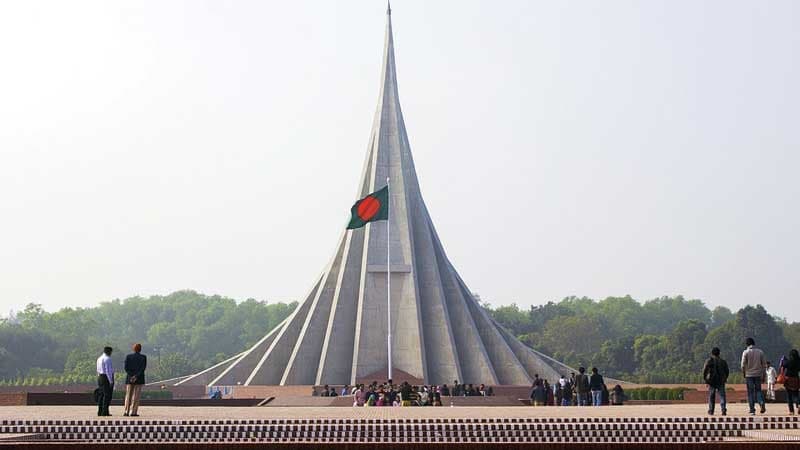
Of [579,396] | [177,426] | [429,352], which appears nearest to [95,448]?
[177,426]

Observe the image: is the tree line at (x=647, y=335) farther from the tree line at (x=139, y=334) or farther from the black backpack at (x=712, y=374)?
the black backpack at (x=712, y=374)

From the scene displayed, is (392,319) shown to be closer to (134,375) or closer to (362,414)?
(362,414)

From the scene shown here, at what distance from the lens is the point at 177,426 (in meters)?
12.6

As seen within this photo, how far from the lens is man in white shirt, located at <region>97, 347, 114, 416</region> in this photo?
15.2 metres

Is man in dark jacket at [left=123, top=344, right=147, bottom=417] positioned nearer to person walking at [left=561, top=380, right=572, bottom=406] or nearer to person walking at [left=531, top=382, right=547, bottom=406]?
person walking at [left=561, top=380, right=572, bottom=406]

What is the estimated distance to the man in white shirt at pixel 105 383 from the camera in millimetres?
15172

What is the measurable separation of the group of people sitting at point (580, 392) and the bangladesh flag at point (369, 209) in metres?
6.88

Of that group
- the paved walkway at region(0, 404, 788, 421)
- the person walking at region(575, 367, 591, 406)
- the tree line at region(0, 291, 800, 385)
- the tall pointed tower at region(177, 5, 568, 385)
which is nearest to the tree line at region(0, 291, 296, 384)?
the tree line at region(0, 291, 800, 385)

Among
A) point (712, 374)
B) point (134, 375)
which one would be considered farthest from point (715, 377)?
point (134, 375)

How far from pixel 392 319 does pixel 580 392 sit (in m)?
12.1

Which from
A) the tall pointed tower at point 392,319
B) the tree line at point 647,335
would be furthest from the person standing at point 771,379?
the tree line at point 647,335

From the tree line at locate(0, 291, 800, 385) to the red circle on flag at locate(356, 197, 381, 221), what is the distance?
1424 cm

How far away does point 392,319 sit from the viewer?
33500 mm

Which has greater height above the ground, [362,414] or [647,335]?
[647,335]
